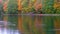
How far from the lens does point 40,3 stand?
43.2m

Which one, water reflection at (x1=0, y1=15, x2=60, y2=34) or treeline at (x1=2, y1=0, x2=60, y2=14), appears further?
treeline at (x1=2, y1=0, x2=60, y2=14)

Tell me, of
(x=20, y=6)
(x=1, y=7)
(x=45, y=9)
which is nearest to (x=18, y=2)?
(x=20, y=6)

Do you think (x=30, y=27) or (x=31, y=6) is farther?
(x=31, y=6)

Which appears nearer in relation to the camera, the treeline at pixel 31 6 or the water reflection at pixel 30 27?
the water reflection at pixel 30 27

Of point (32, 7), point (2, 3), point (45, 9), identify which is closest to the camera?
point (45, 9)

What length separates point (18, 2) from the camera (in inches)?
1826

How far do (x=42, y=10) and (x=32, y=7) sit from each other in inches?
128

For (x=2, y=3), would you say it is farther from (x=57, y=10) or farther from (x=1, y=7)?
(x=57, y=10)

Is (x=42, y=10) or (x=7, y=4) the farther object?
(x=7, y=4)

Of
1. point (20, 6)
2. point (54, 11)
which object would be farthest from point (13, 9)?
point (54, 11)

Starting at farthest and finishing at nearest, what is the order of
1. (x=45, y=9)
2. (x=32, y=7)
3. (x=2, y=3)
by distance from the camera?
(x=2, y=3), (x=32, y=7), (x=45, y=9)

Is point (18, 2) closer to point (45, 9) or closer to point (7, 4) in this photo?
point (7, 4)

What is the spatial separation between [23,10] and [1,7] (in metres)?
4.73

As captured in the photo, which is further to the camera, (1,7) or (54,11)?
(1,7)
